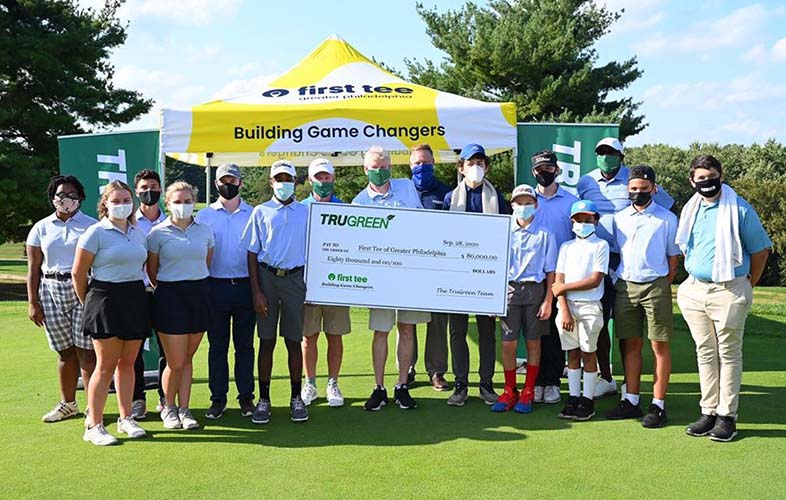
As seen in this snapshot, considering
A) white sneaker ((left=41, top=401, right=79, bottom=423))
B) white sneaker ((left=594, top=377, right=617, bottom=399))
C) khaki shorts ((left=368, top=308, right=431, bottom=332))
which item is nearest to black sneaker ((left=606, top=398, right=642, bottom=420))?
white sneaker ((left=594, top=377, right=617, bottom=399))

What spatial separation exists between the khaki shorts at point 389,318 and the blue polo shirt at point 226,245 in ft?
3.56

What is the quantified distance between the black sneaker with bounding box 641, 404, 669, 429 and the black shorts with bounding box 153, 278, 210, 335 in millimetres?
3273

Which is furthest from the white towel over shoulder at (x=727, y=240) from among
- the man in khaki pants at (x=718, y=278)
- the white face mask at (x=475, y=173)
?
the white face mask at (x=475, y=173)

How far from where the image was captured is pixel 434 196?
6512 mm

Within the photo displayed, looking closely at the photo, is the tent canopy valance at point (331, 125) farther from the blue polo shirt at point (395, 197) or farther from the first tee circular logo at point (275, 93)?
the blue polo shirt at point (395, 197)

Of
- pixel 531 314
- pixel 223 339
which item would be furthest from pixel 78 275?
pixel 531 314

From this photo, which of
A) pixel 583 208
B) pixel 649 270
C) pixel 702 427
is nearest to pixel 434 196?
pixel 583 208

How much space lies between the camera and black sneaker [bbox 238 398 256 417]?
5.90 m

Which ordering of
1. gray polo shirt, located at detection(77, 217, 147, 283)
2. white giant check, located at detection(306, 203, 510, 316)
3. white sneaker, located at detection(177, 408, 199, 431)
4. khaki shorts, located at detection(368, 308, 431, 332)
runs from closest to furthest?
gray polo shirt, located at detection(77, 217, 147, 283) < white sneaker, located at detection(177, 408, 199, 431) < white giant check, located at detection(306, 203, 510, 316) < khaki shorts, located at detection(368, 308, 431, 332)

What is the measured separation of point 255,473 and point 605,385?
350cm

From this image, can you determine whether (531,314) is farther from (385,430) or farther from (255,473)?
(255,473)

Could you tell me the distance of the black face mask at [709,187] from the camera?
5152 millimetres

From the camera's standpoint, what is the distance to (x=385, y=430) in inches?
215

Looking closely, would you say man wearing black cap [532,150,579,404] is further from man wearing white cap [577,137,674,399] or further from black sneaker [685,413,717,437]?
black sneaker [685,413,717,437]
